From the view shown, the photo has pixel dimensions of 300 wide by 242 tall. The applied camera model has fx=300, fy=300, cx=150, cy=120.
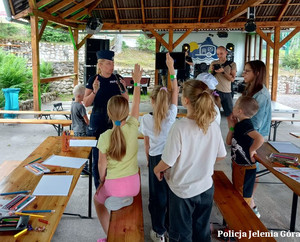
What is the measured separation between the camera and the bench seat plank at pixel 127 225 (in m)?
1.84

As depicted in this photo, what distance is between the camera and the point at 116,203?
2119 mm

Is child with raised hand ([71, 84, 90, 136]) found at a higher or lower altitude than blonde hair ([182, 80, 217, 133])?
lower

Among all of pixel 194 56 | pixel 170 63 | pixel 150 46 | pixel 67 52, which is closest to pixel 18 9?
pixel 170 63

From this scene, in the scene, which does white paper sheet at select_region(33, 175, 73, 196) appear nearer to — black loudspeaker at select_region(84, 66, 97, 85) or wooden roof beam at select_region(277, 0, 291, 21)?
black loudspeaker at select_region(84, 66, 97, 85)

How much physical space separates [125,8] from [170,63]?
26.4 ft

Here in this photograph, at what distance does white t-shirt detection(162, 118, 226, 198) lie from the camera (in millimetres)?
1681

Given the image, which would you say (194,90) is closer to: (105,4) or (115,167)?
(115,167)

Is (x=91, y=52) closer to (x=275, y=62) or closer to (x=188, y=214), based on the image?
(x=275, y=62)

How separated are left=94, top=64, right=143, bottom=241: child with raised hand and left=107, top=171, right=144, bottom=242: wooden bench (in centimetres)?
6

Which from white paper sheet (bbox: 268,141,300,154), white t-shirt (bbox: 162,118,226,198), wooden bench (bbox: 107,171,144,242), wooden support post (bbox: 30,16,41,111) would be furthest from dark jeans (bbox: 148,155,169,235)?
wooden support post (bbox: 30,16,41,111)

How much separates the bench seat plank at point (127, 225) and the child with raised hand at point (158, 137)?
0.24 metres

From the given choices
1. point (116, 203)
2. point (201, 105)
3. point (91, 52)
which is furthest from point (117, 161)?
point (91, 52)

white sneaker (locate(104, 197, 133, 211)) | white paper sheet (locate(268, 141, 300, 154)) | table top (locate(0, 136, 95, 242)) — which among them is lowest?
white sneaker (locate(104, 197, 133, 211))

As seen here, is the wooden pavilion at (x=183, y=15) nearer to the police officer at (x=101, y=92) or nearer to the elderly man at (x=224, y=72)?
the elderly man at (x=224, y=72)
